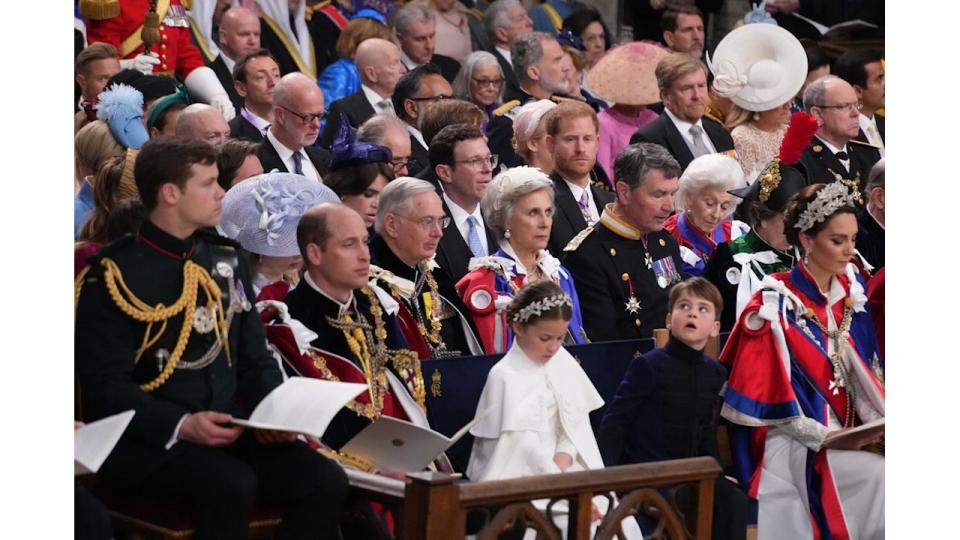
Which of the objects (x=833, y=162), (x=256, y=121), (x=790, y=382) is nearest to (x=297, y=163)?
(x=256, y=121)

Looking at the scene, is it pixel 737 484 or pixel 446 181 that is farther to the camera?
pixel 446 181

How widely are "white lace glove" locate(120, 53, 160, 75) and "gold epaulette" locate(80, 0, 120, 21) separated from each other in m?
0.46

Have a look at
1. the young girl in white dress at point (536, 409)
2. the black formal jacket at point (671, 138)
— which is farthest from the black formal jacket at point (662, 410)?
the black formal jacket at point (671, 138)

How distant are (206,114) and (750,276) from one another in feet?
7.83

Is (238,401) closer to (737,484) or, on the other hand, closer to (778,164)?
(737,484)

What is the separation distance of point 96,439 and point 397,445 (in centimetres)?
102

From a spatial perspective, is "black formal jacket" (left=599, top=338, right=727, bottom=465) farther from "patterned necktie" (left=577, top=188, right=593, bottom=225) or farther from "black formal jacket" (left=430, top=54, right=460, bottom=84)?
"black formal jacket" (left=430, top=54, right=460, bottom=84)

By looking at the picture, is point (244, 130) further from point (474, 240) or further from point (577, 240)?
point (577, 240)

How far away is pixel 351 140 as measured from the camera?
6898mm

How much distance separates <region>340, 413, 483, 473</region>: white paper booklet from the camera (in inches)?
196

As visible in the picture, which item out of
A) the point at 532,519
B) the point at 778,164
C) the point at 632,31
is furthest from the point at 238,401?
the point at 632,31

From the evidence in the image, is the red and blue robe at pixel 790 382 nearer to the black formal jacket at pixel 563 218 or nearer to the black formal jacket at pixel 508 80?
the black formal jacket at pixel 563 218

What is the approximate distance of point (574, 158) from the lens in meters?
7.58

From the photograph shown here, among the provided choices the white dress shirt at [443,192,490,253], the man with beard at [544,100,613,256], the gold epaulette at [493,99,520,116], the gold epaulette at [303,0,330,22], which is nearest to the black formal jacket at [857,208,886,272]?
the man with beard at [544,100,613,256]
